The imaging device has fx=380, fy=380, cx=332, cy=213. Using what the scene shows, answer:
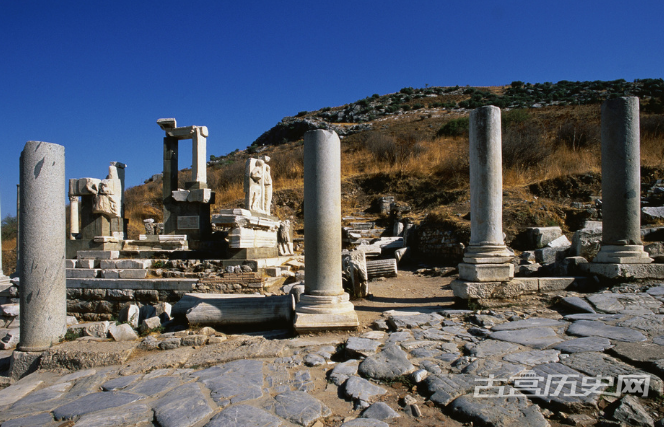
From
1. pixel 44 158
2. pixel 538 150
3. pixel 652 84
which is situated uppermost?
pixel 652 84

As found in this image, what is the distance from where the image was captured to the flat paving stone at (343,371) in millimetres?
3271

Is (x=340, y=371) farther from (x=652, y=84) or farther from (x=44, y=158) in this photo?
(x=652, y=84)

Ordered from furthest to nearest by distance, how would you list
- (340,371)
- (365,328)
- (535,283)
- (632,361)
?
1. (535,283)
2. (365,328)
3. (340,371)
4. (632,361)

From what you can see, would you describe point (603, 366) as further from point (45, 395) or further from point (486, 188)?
point (45, 395)

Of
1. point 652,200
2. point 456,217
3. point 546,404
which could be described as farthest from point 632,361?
point 652,200

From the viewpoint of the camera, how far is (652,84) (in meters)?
33.6

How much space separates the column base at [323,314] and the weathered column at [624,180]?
4517mm

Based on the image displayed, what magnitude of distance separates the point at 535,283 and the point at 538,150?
39.9ft

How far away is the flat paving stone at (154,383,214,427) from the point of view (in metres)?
2.62

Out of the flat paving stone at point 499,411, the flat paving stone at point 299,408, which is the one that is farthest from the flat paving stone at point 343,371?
the flat paving stone at point 499,411

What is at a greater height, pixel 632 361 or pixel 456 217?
pixel 456 217

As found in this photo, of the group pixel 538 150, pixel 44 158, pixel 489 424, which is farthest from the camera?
pixel 538 150

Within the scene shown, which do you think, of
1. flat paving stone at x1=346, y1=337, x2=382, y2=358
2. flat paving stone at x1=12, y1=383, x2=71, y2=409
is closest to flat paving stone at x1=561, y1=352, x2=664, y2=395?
flat paving stone at x1=346, y1=337, x2=382, y2=358

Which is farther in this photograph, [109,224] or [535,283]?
[109,224]
